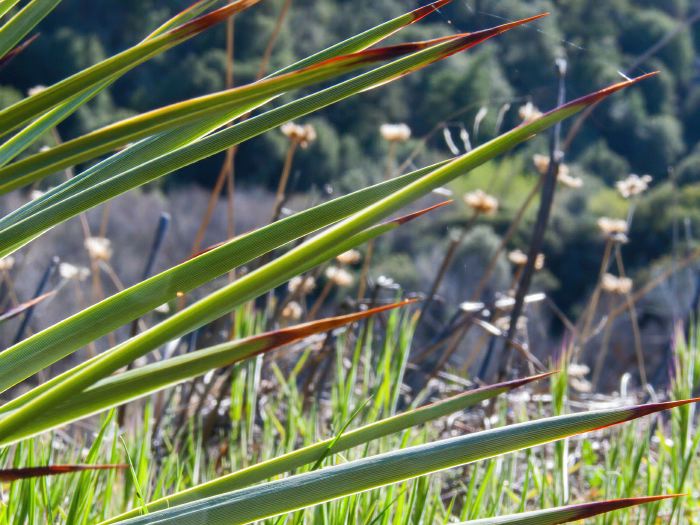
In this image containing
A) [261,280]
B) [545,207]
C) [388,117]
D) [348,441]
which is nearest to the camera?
[261,280]

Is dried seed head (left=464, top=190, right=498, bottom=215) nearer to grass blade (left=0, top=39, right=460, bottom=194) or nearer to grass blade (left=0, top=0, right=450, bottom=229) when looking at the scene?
→ grass blade (left=0, top=0, right=450, bottom=229)

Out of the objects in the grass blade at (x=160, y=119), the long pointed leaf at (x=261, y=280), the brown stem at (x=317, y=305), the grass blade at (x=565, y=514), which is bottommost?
the grass blade at (x=565, y=514)

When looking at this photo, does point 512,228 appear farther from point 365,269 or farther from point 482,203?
point 365,269

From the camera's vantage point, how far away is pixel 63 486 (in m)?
1.15

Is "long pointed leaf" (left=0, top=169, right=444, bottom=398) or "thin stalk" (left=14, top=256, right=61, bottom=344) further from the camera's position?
"thin stalk" (left=14, top=256, right=61, bottom=344)

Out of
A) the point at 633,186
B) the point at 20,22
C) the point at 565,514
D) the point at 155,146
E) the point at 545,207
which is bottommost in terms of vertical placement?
the point at 565,514

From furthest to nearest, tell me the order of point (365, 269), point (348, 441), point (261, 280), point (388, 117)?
point (388, 117)
point (365, 269)
point (348, 441)
point (261, 280)

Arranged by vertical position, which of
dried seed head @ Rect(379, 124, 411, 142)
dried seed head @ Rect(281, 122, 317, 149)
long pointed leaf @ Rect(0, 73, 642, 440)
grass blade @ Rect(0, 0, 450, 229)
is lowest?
long pointed leaf @ Rect(0, 73, 642, 440)

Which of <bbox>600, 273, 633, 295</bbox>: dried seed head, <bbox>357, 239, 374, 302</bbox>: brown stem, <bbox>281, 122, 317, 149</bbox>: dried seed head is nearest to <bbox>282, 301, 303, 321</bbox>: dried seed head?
<bbox>357, 239, 374, 302</bbox>: brown stem

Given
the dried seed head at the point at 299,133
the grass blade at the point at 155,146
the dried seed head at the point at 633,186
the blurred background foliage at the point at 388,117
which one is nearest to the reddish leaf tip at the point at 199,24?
the grass blade at the point at 155,146

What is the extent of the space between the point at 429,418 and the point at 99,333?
0.86 ft

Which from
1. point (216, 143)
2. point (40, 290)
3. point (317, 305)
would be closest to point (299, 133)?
point (317, 305)

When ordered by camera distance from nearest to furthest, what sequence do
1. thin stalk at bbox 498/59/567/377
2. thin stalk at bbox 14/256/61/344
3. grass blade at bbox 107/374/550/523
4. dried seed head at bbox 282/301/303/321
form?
1. grass blade at bbox 107/374/550/523
2. thin stalk at bbox 498/59/567/377
3. thin stalk at bbox 14/256/61/344
4. dried seed head at bbox 282/301/303/321

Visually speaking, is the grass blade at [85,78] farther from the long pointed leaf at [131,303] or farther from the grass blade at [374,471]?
the grass blade at [374,471]
